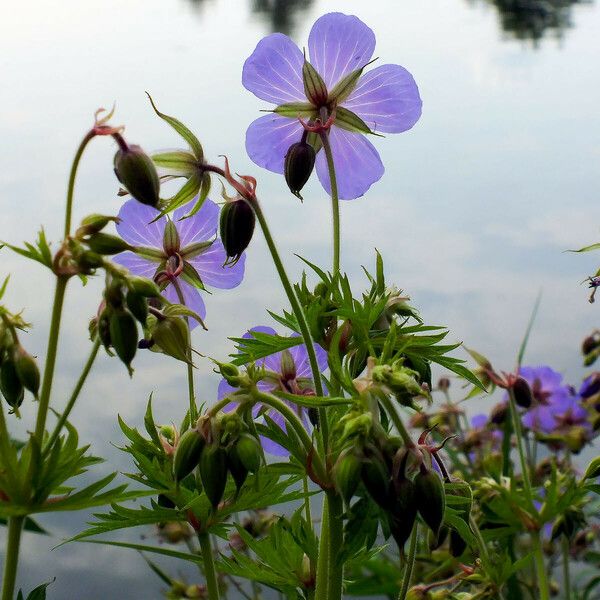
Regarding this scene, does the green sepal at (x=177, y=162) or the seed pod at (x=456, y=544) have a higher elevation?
the green sepal at (x=177, y=162)

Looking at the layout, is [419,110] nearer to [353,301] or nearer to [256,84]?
[256,84]

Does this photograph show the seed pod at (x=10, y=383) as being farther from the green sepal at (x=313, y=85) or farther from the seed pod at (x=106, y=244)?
the green sepal at (x=313, y=85)

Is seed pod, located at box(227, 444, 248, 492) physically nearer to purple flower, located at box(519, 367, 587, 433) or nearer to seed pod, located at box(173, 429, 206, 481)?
seed pod, located at box(173, 429, 206, 481)

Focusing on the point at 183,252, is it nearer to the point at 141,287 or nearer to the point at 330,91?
the point at 330,91

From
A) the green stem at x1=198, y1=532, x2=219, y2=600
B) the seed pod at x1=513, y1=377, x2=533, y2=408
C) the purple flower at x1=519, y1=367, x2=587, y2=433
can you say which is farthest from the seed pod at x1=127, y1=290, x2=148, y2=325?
the purple flower at x1=519, y1=367, x2=587, y2=433

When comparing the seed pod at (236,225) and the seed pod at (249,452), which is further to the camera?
the seed pod at (236,225)

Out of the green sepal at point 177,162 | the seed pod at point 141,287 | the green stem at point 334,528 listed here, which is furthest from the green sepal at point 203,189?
the green stem at point 334,528
